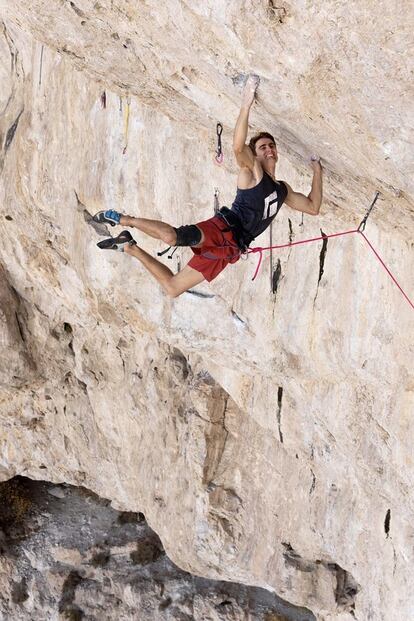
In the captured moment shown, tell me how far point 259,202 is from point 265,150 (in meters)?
0.42

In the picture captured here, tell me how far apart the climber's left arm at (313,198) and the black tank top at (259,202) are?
108mm

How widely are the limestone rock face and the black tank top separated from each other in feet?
1.18

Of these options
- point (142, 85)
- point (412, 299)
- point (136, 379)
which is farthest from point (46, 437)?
point (412, 299)

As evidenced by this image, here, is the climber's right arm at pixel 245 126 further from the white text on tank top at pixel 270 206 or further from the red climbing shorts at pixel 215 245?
the red climbing shorts at pixel 215 245

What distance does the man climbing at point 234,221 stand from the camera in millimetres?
5148

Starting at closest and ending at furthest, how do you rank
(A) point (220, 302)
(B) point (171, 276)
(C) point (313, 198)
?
1. (C) point (313, 198)
2. (B) point (171, 276)
3. (A) point (220, 302)

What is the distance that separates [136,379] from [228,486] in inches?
91.7

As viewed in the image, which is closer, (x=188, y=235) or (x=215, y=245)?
(x=188, y=235)

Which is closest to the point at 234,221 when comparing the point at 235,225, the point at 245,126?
the point at 235,225

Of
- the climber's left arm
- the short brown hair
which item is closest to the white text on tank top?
the climber's left arm

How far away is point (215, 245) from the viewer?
5.41m

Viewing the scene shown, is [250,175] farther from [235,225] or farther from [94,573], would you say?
[94,573]

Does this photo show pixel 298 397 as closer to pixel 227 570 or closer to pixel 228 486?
pixel 228 486

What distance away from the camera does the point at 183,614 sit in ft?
42.8
